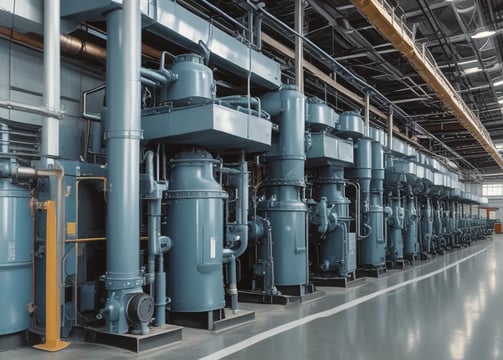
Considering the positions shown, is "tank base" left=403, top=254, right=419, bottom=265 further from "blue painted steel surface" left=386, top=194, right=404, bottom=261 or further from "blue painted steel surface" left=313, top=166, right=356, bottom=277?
"blue painted steel surface" left=313, top=166, right=356, bottom=277

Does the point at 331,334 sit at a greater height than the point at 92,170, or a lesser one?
lesser

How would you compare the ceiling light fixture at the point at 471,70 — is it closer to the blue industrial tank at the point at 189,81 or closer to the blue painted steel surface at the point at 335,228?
the blue painted steel surface at the point at 335,228

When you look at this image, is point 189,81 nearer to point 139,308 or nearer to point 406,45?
point 139,308

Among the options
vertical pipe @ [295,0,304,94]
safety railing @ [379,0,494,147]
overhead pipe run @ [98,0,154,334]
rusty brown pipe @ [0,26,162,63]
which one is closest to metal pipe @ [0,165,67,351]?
overhead pipe run @ [98,0,154,334]

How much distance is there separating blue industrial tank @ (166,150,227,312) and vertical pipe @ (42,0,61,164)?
135cm

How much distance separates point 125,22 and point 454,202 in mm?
20049

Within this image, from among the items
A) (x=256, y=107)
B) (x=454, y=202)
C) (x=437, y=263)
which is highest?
(x=256, y=107)

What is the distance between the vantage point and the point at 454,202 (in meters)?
21.4

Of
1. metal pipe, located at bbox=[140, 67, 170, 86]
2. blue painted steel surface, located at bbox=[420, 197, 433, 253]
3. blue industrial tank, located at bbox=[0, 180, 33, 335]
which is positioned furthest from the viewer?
blue painted steel surface, located at bbox=[420, 197, 433, 253]

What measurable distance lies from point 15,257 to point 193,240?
172cm

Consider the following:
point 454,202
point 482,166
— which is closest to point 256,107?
point 454,202

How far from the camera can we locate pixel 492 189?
36562 mm

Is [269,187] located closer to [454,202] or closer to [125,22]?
[125,22]

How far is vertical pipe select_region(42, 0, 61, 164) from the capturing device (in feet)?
14.4
